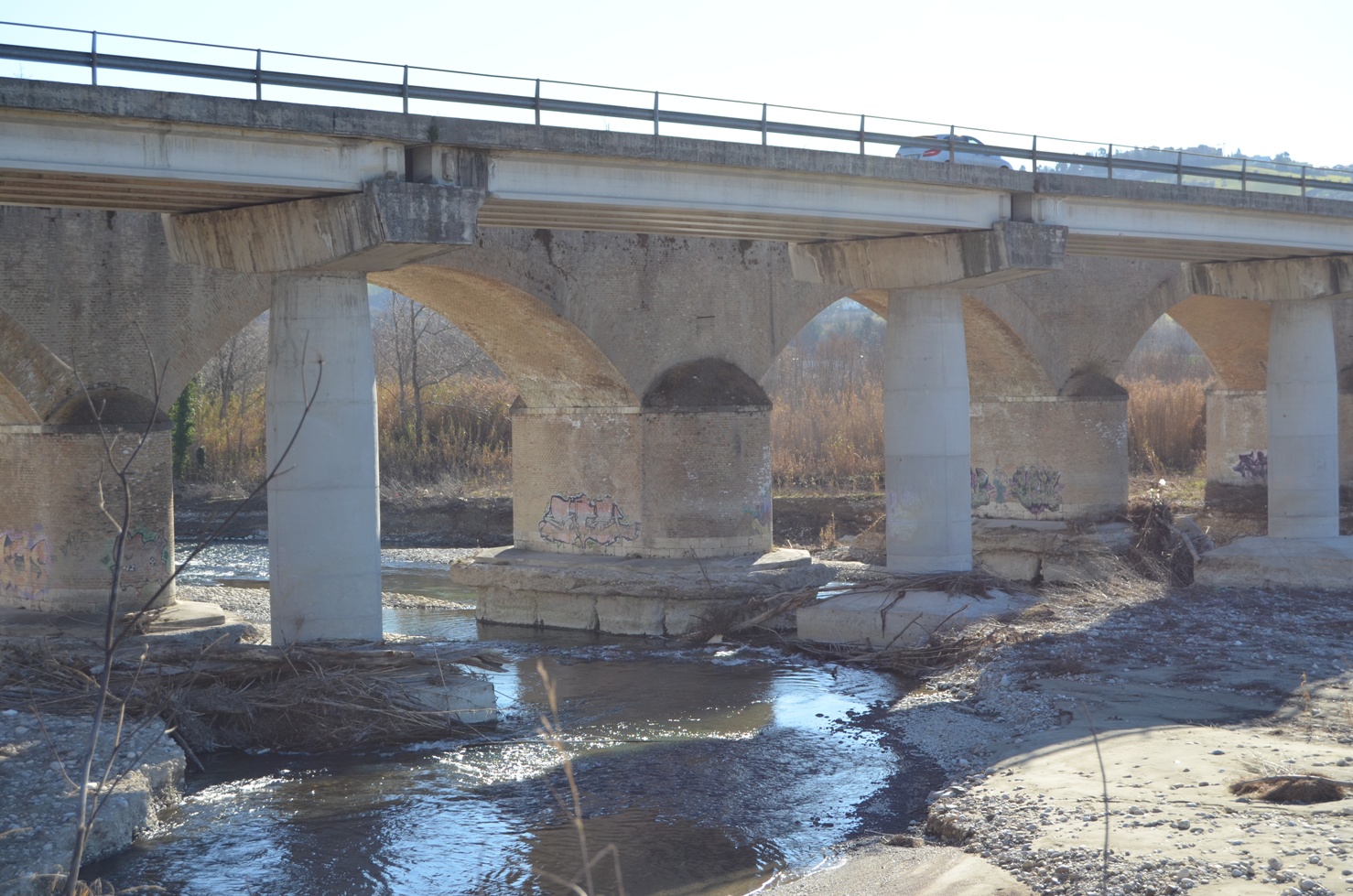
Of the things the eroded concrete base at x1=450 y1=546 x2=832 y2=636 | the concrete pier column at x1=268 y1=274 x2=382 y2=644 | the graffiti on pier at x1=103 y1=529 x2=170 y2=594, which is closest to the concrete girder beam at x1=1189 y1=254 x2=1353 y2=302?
the eroded concrete base at x1=450 y1=546 x2=832 y2=636

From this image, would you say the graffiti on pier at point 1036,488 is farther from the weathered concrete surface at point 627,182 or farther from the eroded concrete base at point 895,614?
the eroded concrete base at point 895,614

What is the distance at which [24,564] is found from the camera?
1636cm

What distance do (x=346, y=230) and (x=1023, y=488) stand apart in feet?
49.7

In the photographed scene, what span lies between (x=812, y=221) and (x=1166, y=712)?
279 inches

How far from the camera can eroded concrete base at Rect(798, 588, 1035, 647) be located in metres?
16.3

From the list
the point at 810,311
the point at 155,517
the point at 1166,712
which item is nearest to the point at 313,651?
the point at 155,517

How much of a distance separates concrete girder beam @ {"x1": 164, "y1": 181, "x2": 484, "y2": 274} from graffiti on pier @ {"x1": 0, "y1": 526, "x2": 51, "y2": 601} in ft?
16.1

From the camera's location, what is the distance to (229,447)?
37.8 metres

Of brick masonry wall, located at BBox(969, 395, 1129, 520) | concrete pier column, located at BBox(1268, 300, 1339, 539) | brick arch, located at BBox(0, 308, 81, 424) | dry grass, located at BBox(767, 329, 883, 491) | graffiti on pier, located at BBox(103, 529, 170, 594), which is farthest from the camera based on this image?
dry grass, located at BBox(767, 329, 883, 491)

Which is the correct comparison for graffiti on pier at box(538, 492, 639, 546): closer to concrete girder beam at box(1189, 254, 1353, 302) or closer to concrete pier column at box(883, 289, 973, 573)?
concrete pier column at box(883, 289, 973, 573)

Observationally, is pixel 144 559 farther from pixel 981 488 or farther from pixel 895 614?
pixel 981 488

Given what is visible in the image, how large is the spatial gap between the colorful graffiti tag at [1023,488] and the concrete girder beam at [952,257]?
7.18 m

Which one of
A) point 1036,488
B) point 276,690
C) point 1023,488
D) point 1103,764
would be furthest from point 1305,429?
point 276,690

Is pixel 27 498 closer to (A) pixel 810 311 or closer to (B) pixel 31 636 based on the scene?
(B) pixel 31 636
